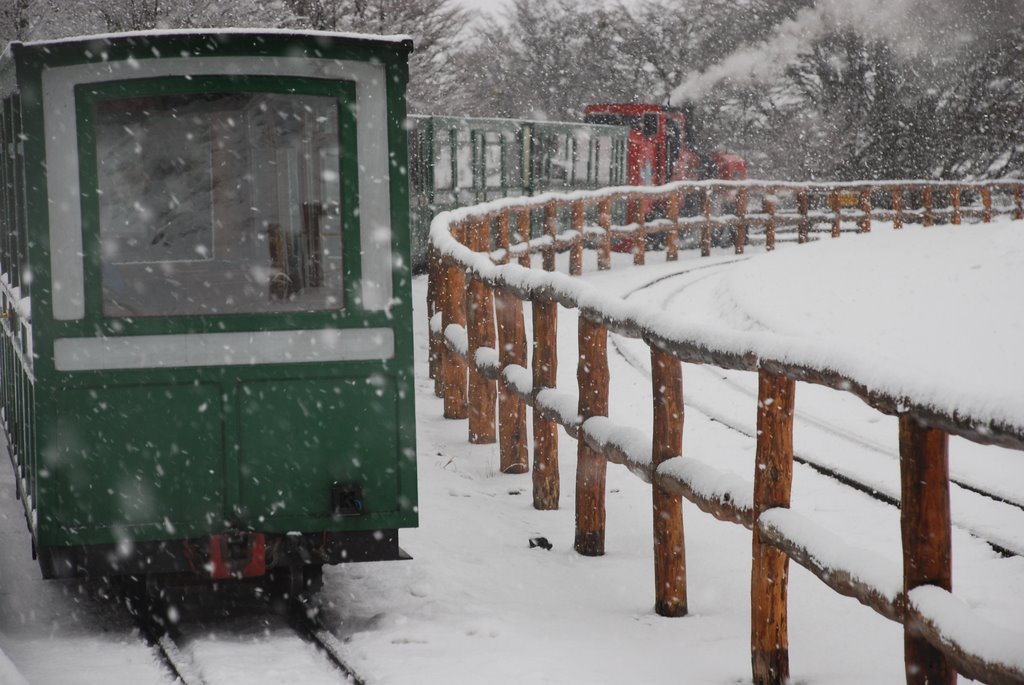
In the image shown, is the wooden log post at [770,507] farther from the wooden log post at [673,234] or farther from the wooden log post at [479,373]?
the wooden log post at [673,234]

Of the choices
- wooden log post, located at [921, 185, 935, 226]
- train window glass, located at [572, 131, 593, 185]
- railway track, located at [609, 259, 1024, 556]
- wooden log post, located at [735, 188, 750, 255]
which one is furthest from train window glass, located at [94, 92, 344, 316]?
wooden log post, located at [921, 185, 935, 226]

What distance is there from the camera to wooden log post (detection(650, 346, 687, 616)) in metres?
5.36

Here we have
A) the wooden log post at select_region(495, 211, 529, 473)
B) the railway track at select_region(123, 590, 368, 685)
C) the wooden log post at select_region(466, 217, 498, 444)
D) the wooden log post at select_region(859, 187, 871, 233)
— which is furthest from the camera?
the wooden log post at select_region(859, 187, 871, 233)

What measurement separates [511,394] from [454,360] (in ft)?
6.17

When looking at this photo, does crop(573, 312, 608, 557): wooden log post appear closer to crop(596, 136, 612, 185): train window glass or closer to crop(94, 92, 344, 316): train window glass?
crop(94, 92, 344, 316): train window glass

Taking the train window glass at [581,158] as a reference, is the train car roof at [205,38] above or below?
above

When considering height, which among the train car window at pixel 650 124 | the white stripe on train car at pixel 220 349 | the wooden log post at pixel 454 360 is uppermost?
the train car window at pixel 650 124

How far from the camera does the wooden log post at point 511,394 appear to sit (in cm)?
775

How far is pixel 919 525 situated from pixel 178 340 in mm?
2899

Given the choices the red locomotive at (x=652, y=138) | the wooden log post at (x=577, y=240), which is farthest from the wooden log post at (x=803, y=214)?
the wooden log post at (x=577, y=240)

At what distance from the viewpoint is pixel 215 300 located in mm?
5418

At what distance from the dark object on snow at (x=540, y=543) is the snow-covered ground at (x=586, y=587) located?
40 mm

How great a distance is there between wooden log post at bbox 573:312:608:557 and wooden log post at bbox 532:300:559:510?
0.59 metres

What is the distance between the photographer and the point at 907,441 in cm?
370
